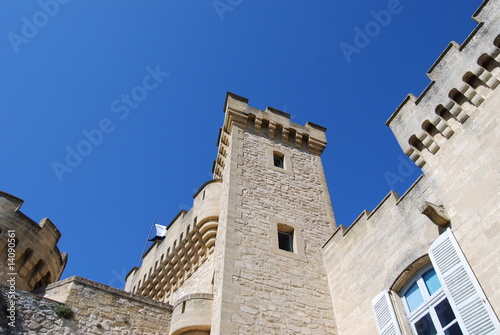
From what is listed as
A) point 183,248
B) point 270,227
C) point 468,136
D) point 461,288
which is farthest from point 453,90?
point 183,248

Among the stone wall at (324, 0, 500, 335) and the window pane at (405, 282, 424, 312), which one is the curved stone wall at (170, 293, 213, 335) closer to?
the stone wall at (324, 0, 500, 335)

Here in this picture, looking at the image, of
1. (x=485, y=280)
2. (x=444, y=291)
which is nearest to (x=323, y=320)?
(x=444, y=291)

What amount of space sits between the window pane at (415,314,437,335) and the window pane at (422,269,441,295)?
1.48 feet

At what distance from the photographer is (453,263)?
6.95 m

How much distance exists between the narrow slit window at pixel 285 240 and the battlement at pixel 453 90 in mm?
4048

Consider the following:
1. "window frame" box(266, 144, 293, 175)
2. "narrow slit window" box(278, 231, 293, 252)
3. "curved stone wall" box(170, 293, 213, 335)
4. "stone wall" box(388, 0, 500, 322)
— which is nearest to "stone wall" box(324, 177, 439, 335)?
"stone wall" box(388, 0, 500, 322)

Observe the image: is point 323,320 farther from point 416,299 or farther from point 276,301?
point 416,299

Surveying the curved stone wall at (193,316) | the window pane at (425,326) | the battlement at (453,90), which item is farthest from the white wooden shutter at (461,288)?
the curved stone wall at (193,316)

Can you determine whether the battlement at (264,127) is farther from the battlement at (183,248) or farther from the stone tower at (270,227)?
the battlement at (183,248)

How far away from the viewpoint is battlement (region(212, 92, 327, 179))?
15.2 m

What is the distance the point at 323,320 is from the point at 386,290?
202 centimetres

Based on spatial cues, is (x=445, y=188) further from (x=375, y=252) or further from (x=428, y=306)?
(x=375, y=252)

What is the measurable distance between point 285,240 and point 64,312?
5.41 meters

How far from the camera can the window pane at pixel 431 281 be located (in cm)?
766
